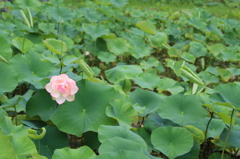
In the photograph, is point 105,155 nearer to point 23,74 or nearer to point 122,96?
point 122,96

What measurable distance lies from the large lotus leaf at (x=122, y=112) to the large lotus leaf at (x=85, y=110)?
0.03 meters

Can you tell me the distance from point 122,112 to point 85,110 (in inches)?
6.4

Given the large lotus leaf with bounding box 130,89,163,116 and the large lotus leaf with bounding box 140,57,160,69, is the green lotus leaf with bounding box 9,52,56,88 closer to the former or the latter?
the large lotus leaf with bounding box 130,89,163,116

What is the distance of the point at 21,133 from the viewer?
1062mm

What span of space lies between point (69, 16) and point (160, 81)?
57.4 inches

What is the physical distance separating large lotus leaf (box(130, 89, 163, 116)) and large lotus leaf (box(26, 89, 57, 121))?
0.46 m

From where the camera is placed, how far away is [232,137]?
4.43 ft

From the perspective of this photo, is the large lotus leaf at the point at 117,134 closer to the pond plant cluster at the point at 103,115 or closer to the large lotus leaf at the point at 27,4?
the pond plant cluster at the point at 103,115

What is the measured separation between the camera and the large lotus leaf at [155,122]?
140 centimetres

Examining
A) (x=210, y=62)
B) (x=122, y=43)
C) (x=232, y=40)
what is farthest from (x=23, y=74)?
(x=232, y=40)

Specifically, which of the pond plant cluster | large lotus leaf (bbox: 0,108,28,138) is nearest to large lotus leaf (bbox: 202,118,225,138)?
the pond plant cluster

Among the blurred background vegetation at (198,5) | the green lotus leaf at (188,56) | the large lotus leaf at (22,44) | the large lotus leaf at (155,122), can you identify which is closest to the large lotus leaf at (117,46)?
the green lotus leaf at (188,56)

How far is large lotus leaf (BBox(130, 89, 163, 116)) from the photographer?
5.01 ft

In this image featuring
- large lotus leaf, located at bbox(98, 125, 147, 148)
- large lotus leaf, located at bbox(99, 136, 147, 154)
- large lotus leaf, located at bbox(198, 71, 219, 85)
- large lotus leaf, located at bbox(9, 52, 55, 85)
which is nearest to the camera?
large lotus leaf, located at bbox(99, 136, 147, 154)
